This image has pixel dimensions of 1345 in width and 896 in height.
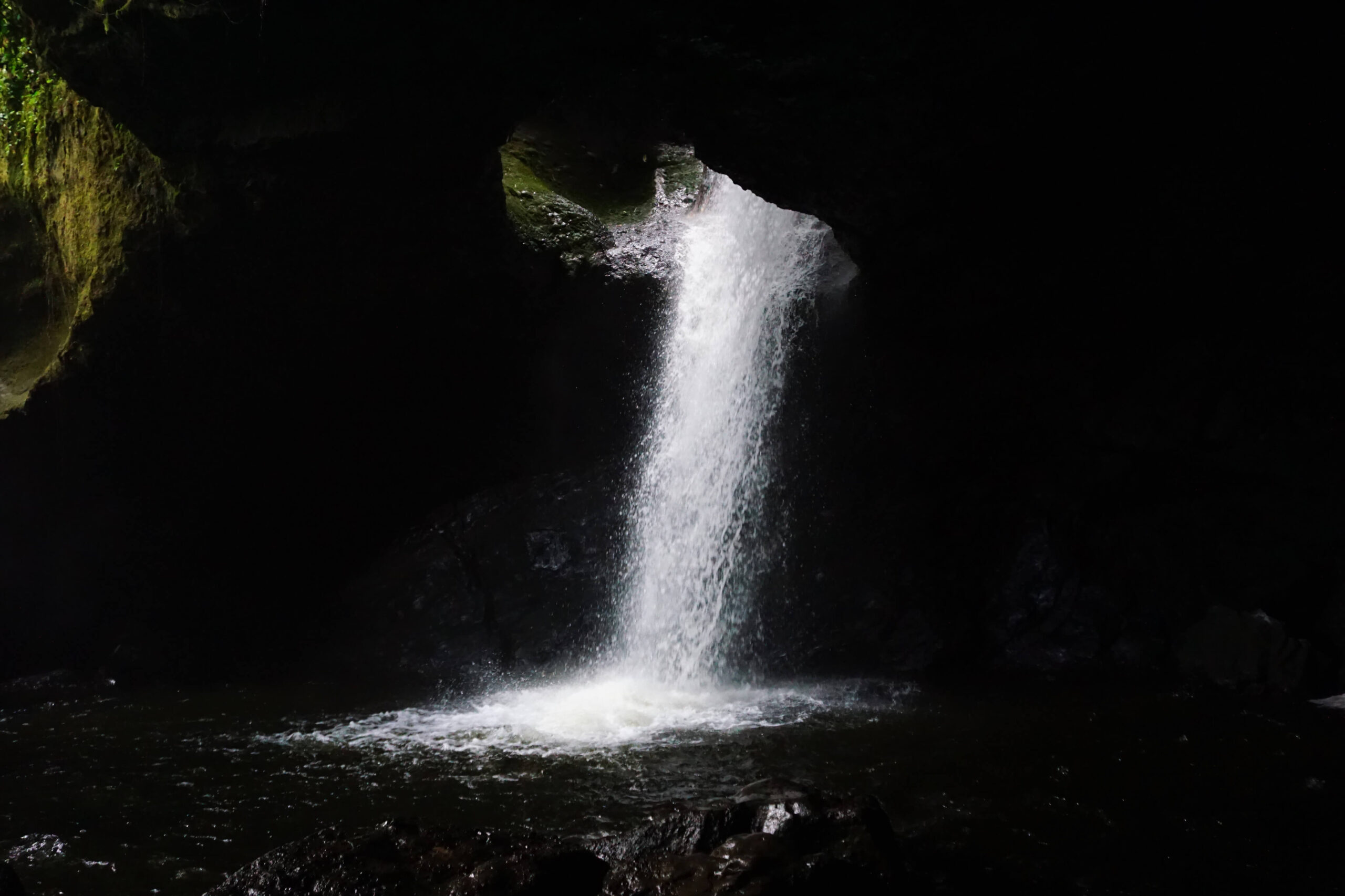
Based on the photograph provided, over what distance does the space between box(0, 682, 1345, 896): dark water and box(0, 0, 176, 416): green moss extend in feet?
13.8

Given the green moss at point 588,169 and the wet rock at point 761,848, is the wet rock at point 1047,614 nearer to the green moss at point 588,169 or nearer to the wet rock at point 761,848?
the wet rock at point 761,848

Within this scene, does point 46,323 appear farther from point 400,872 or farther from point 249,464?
point 400,872

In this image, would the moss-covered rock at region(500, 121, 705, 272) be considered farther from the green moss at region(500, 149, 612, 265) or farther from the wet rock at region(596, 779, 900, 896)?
the wet rock at region(596, 779, 900, 896)

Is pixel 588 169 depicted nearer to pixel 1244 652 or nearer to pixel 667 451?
pixel 667 451

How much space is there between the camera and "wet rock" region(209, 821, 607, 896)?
12.5 ft

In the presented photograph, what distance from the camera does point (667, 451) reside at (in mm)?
11000

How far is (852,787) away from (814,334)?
238 inches

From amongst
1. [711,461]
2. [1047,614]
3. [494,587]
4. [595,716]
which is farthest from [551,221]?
[1047,614]

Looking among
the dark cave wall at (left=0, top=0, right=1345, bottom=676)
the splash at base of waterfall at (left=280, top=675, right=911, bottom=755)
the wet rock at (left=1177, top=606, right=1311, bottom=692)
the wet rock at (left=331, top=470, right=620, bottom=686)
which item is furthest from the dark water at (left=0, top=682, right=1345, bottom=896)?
the wet rock at (left=331, top=470, right=620, bottom=686)

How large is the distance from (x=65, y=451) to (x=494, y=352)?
4.94 m

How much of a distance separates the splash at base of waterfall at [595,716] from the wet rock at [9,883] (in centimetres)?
304

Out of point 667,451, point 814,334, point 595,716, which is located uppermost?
point 814,334

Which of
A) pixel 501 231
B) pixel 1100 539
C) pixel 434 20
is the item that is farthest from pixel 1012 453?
pixel 434 20

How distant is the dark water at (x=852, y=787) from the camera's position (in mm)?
4691
